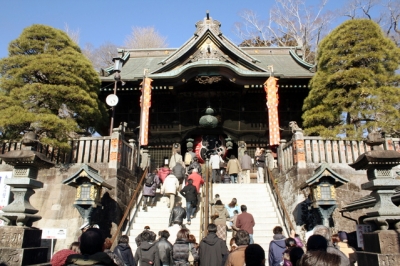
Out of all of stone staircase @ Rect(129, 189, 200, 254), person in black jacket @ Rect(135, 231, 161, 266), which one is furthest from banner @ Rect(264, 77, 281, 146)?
person in black jacket @ Rect(135, 231, 161, 266)

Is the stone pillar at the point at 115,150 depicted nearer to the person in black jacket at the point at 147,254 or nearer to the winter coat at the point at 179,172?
the winter coat at the point at 179,172

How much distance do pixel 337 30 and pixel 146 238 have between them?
1133 cm

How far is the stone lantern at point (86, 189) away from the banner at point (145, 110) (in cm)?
537

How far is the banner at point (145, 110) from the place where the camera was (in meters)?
14.5

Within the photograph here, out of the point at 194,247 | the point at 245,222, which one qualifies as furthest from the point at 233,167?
the point at 194,247

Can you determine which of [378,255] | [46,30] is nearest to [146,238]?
[378,255]

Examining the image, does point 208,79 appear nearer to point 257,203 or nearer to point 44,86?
point 257,203

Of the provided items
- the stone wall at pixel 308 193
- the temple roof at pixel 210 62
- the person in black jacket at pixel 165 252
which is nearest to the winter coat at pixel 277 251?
the person in black jacket at pixel 165 252

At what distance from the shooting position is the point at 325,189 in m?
8.84

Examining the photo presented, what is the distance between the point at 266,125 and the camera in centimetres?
1675

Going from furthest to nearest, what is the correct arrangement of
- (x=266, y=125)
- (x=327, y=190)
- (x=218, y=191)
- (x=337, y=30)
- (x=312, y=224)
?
(x=266, y=125) → (x=337, y=30) → (x=218, y=191) → (x=312, y=224) → (x=327, y=190)

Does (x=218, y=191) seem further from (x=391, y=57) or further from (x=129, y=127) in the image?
(x=391, y=57)

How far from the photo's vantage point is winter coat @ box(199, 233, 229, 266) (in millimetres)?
4977

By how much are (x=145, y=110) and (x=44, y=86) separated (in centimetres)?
477
